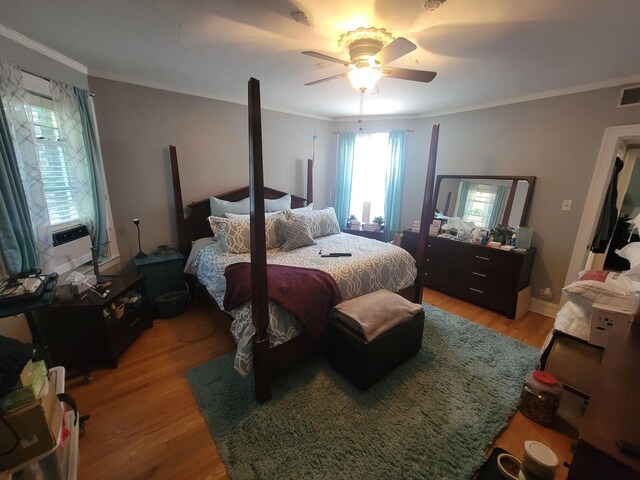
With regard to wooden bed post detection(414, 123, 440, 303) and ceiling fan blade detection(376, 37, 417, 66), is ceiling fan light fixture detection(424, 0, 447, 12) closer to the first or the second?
ceiling fan blade detection(376, 37, 417, 66)

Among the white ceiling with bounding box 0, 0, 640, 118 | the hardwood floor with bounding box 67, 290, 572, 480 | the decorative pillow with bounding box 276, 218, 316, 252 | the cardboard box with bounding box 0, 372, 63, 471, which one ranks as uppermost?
the white ceiling with bounding box 0, 0, 640, 118

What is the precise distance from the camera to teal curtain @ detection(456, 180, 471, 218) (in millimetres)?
3331

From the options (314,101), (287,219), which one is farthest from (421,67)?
(287,219)

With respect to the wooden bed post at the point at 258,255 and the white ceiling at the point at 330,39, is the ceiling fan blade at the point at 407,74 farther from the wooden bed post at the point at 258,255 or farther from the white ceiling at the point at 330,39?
the wooden bed post at the point at 258,255

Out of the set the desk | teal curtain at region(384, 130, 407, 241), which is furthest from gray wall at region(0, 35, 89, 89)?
teal curtain at region(384, 130, 407, 241)

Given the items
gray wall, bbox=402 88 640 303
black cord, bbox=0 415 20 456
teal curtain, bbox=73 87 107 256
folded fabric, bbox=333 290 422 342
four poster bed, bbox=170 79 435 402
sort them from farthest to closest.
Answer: gray wall, bbox=402 88 640 303, teal curtain, bbox=73 87 107 256, folded fabric, bbox=333 290 422 342, four poster bed, bbox=170 79 435 402, black cord, bbox=0 415 20 456

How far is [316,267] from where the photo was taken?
86.5 inches

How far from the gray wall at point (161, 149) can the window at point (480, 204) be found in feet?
8.64

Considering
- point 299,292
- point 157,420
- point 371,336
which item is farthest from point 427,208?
point 157,420

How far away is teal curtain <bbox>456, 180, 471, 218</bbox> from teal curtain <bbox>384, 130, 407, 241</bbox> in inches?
32.9

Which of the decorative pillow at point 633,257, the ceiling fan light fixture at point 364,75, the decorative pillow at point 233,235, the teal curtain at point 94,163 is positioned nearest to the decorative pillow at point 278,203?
the decorative pillow at point 233,235

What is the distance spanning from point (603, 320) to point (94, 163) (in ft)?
12.5

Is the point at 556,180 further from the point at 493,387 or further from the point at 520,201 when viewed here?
the point at 493,387

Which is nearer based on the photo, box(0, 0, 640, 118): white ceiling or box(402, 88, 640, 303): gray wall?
box(0, 0, 640, 118): white ceiling
